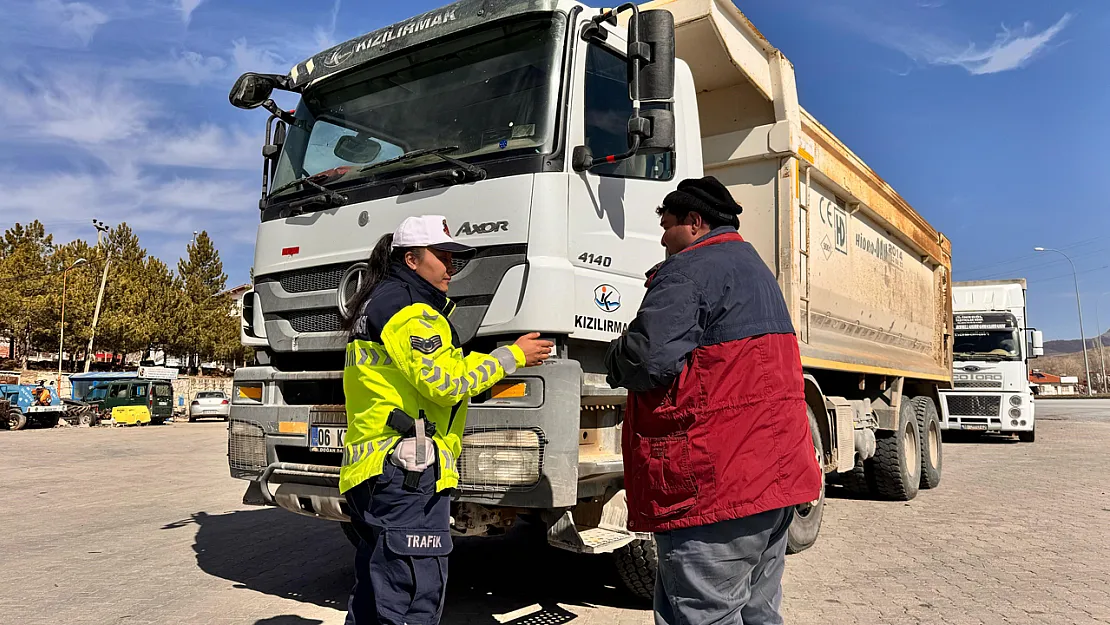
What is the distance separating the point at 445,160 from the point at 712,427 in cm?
230

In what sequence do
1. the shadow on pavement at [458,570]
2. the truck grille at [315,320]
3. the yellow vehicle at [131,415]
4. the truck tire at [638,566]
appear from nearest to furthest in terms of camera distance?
1. the truck tire at [638,566]
2. the truck grille at [315,320]
3. the shadow on pavement at [458,570]
4. the yellow vehicle at [131,415]

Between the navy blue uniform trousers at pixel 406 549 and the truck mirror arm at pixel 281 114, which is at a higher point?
the truck mirror arm at pixel 281 114

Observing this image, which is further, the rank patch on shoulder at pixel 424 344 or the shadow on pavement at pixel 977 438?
the shadow on pavement at pixel 977 438

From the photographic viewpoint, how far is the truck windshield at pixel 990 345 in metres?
17.1

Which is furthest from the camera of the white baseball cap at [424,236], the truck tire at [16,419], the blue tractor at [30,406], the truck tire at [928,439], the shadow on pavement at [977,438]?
the blue tractor at [30,406]

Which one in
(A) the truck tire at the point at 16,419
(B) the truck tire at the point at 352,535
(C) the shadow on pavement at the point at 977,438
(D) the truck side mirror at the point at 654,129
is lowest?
(A) the truck tire at the point at 16,419

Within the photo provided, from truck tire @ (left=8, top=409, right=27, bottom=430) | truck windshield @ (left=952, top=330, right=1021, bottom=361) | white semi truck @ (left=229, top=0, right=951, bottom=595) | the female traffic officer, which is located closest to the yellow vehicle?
truck tire @ (left=8, top=409, right=27, bottom=430)

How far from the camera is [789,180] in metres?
5.93

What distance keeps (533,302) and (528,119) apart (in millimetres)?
985

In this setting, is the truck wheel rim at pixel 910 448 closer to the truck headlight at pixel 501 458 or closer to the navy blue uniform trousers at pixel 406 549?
the truck headlight at pixel 501 458

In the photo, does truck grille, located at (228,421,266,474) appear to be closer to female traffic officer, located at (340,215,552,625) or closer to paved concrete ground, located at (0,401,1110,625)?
paved concrete ground, located at (0,401,1110,625)

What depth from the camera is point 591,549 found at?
148 inches

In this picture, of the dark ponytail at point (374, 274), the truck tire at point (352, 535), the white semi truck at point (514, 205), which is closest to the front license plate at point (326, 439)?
the white semi truck at point (514, 205)

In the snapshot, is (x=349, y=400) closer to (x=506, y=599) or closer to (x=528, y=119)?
(x=528, y=119)
